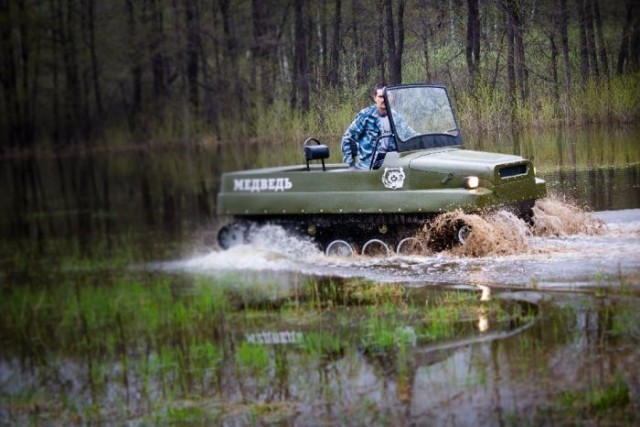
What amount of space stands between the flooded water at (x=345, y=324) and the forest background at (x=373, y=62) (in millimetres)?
668

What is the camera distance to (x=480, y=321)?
6.28 metres

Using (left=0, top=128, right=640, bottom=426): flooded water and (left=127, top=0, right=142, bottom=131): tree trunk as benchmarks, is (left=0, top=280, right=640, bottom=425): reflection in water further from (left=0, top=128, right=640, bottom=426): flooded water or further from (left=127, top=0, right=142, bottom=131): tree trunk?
(left=127, top=0, right=142, bottom=131): tree trunk

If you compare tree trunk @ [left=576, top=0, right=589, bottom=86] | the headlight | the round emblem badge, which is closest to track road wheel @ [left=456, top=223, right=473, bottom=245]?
the headlight

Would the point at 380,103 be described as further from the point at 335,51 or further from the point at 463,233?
the point at 335,51

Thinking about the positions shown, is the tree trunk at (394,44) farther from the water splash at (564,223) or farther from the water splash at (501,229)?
the water splash at (501,229)

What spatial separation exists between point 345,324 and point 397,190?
2.55 m

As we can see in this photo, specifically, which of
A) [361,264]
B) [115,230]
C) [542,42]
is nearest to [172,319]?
[361,264]

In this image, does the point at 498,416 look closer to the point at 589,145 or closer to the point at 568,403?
the point at 568,403

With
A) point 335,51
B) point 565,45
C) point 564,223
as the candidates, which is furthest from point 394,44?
point 564,223

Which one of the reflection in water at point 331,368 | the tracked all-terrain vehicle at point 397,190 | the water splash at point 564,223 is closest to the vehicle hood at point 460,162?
the tracked all-terrain vehicle at point 397,190

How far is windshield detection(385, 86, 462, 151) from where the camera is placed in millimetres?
9398

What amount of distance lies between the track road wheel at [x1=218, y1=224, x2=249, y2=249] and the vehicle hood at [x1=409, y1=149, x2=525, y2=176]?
200 cm

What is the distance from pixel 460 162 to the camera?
8.82m

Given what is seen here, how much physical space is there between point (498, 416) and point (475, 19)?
8.24 meters
